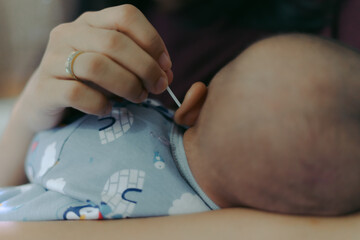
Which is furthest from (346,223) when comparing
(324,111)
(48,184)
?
(48,184)

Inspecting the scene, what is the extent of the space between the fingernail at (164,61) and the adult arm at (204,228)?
0.21m

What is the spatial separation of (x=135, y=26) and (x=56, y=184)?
0.28 metres

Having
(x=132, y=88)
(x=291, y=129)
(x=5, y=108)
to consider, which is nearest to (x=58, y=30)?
(x=132, y=88)

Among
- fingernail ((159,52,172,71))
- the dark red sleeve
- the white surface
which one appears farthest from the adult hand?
the dark red sleeve

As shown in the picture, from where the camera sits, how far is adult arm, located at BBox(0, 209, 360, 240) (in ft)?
1.32

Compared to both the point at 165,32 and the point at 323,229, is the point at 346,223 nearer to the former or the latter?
the point at 323,229

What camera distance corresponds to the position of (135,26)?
422 millimetres

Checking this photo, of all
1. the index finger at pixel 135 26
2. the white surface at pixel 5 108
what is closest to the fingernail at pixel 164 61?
the index finger at pixel 135 26

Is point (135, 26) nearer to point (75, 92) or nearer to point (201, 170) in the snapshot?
point (75, 92)

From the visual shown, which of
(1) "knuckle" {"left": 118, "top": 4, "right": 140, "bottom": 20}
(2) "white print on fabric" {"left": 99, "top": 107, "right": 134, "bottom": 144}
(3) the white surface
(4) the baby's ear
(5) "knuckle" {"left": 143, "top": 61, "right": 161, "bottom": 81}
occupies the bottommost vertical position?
(3) the white surface

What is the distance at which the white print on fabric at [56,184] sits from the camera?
1.66 ft

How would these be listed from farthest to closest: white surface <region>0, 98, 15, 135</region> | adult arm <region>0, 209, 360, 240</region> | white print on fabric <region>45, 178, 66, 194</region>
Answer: white surface <region>0, 98, 15, 135</region> < white print on fabric <region>45, 178, 66, 194</region> < adult arm <region>0, 209, 360, 240</region>

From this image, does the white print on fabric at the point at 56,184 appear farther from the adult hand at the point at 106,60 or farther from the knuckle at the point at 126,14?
the knuckle at the point at 126,14

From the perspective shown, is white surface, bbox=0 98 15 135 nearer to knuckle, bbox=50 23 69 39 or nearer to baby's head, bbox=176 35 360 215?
knuckle, bbox=50 23 69 39
